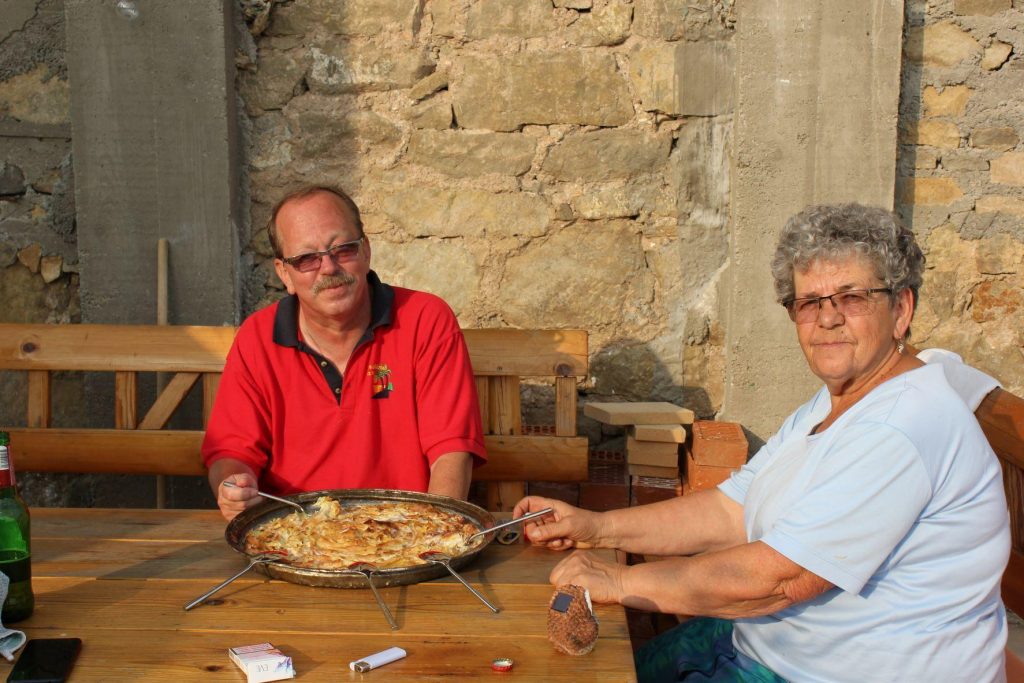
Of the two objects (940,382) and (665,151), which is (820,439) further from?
(665,151)

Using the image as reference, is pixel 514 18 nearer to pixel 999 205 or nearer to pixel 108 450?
pixel 999 205

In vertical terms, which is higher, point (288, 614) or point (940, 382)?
point (940, 382)

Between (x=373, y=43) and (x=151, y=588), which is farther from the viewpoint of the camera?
(x=373, y=43)

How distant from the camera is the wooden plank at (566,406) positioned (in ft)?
11.1

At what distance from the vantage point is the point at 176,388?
3477 mm

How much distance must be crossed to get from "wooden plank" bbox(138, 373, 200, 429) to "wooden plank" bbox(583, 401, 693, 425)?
150cm

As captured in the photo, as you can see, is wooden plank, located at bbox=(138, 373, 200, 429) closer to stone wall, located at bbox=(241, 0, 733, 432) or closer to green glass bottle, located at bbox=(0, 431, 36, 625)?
stone wall, located at bbox=(241, 0, 733, 432)

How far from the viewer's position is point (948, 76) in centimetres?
383

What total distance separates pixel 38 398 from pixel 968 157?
359 centimetres

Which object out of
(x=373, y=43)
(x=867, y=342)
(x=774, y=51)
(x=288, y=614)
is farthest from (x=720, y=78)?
(x=288, y=614)

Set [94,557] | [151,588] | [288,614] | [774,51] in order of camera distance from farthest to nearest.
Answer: [774,51]
[94,557]
[151,588]
[288,614]

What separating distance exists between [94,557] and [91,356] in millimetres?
1386

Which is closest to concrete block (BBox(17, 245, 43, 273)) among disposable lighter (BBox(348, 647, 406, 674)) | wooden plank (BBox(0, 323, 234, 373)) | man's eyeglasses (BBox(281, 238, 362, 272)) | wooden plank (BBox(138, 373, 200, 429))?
wooden plank (BBox(0, 323, 234, 373))

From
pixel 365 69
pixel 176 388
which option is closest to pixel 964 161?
pixel 365 69
